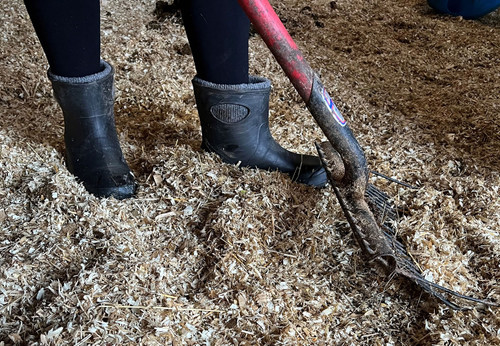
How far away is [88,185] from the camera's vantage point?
120 centimetres

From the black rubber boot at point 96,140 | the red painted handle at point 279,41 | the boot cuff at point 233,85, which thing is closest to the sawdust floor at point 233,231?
the black rubber boot at point 96,140

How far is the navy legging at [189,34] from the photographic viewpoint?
99 centimetres

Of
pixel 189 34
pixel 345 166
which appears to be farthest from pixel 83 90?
pixel 345 166

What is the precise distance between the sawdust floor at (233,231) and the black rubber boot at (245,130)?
0.14 feet

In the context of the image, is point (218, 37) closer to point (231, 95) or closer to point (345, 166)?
point (231, 95)

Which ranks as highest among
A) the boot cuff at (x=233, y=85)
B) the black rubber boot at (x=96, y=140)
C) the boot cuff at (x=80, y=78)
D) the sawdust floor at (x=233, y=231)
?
the boot cuff at (x=80, y=78)

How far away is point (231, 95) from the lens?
1.16 meters

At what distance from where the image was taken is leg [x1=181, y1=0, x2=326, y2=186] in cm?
107

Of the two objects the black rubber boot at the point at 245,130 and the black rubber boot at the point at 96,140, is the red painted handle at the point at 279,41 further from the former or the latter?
the black rubber boot at the point at 96,140

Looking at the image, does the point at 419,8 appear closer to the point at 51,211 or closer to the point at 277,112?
the point at 277,112

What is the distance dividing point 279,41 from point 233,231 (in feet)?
1.35

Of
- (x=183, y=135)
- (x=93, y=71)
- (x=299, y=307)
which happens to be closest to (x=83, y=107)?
(x=93, y=71)

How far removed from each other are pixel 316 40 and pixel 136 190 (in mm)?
1320

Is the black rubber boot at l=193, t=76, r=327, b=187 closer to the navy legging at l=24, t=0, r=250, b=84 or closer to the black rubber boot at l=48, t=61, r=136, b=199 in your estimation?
the navy legging at l=24, t=0, r=250, b=84
